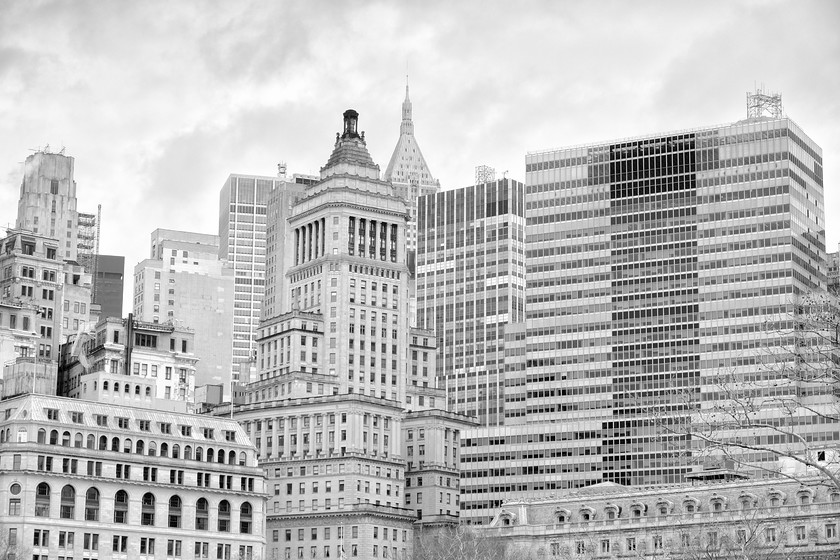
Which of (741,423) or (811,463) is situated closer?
(811,463)

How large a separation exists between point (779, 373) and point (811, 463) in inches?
126

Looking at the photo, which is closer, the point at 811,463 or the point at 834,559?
the point at 811,463

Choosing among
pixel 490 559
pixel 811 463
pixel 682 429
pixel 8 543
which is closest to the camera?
pixel 811 463

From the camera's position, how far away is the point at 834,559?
186 m

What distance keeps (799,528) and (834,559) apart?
31.3 feet

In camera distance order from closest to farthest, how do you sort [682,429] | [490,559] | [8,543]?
[682,429], [490,559], [8,543]

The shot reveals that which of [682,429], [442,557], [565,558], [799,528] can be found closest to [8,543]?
[442,557]

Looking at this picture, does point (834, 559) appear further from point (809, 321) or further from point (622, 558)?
point (809, 321)

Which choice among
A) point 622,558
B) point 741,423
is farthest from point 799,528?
point 741,423

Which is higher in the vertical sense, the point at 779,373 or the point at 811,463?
the point at 779,373

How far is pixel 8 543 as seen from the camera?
197 m

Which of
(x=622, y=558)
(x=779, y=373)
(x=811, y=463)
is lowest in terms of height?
(x=622, y=558)

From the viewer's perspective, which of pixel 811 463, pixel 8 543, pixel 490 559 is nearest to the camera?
pixel 811 463

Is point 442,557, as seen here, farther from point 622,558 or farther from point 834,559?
point 834,559
